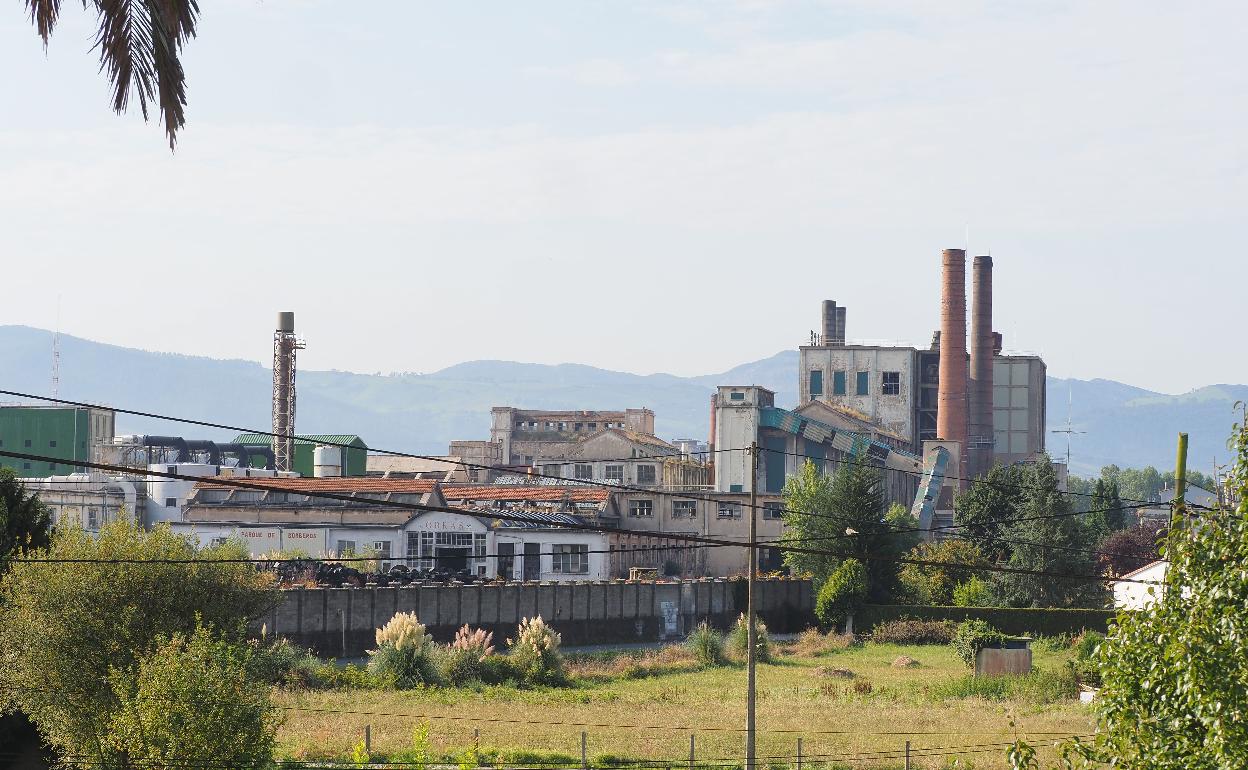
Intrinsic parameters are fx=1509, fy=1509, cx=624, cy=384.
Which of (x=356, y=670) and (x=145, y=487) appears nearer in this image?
(x=356, y=670)

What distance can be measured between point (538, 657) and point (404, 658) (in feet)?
18.6

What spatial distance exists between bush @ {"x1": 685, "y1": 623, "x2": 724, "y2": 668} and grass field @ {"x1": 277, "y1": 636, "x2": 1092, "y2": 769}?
123cm

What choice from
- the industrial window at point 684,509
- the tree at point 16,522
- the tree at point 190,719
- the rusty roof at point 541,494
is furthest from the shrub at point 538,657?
the industrial window at point 684,509

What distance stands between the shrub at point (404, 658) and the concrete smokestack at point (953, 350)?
71586 millimetres

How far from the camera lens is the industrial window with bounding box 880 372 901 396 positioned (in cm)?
13225

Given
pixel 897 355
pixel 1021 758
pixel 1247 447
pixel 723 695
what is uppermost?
pixel 897 355

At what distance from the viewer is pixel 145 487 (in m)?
89.9

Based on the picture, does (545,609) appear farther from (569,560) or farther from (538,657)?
(569,560)

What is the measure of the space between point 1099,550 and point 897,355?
40.7 metres

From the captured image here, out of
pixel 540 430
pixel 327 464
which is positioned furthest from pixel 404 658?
pixel 540 430

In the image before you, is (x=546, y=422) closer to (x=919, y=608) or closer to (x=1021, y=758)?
(x=919, y=608)

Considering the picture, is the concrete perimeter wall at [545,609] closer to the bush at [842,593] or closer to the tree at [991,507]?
the bush at [842,593]

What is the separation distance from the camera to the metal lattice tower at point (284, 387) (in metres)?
118

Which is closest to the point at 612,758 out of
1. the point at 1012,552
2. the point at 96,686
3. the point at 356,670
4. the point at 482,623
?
the point at 96,686
